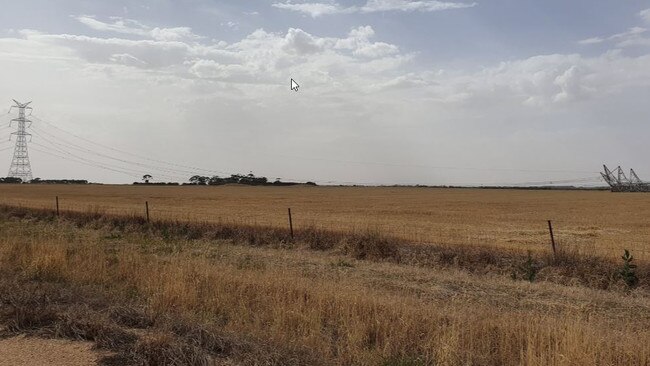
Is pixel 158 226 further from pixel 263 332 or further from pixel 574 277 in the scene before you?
pixel 263 332

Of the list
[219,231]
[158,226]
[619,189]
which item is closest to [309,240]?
[219,231]

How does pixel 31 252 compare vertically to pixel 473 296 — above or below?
above

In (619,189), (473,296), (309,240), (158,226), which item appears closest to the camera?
(473,296)

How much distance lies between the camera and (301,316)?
25.1 feet

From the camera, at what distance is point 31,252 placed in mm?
12773

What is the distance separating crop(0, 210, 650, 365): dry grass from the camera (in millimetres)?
6207

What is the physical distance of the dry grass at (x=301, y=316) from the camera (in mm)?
6207

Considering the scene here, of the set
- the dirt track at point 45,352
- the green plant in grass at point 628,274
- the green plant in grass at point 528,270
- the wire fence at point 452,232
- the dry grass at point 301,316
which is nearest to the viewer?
the dirt track at point 45,352

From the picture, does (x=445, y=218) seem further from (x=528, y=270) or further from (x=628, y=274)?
(x=628, y=274)

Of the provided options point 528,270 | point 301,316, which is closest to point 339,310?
point 301,316

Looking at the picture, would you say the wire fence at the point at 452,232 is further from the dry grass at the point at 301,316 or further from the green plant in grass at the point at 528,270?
the dry grass at the point at 301,316

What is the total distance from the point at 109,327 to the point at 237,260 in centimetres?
972

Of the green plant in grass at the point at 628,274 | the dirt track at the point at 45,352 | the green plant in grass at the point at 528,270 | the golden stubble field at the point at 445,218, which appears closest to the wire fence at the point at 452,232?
the golden stubble field at the point at 445,218

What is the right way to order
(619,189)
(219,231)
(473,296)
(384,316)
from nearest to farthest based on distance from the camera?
(384,316) → (473,296) → (219,231) → (619,189)
